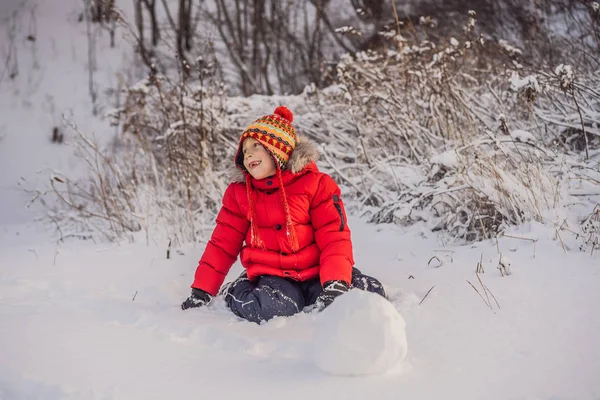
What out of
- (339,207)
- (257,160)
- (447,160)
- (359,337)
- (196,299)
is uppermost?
(257,160)

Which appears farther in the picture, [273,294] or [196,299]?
[196,299]

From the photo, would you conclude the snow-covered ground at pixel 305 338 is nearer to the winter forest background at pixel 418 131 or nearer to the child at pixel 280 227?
the child at pixel 280 227

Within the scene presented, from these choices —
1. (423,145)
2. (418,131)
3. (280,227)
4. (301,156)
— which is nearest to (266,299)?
(280,227)

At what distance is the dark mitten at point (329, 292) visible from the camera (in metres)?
2.04

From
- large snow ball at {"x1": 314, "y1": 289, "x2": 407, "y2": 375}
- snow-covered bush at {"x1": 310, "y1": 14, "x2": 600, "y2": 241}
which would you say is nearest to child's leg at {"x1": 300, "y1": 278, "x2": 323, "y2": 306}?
large snow ball at {"x1": 314, "y1": 289, "x2": 407, "y2": 375}

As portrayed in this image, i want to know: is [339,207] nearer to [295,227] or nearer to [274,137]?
[295,227]

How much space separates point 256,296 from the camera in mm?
2125

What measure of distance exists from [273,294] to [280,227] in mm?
341

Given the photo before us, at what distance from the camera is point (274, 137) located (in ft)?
7.77

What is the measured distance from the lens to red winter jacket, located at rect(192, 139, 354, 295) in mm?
2307

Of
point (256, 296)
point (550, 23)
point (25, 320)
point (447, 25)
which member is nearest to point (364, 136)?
point (256, 296)

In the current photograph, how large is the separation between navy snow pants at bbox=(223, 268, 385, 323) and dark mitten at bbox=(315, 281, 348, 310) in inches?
5.3

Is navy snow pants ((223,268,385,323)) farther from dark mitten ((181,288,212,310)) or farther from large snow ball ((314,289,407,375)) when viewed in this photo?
large snow ball ((314,289,407,375))

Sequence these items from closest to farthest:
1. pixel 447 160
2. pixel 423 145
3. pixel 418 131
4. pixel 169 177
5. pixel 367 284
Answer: pixel 367 284
pixel 447 160
pixel 418 131
pixel 423 145
pixel 169 177
